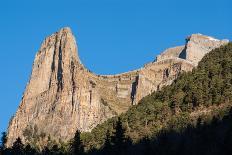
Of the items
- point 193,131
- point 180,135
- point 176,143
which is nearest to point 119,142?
point 176,143

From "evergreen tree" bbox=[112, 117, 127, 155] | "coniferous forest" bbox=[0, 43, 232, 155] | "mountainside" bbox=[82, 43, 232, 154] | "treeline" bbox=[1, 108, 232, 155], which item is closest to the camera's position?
"treeline" bbox=[1, 108, 232, 155]

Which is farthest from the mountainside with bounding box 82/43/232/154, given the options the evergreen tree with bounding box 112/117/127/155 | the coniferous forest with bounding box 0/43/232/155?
the evergreen tree with bounding box 112/117/127/155

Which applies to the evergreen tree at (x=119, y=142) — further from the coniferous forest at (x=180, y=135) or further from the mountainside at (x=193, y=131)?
the mountainside at (x=193, y=131)

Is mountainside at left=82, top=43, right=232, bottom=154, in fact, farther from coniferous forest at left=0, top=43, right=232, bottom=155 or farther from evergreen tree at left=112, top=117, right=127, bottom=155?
evergreen tree at left=112, top=117, right=127, bottom=155

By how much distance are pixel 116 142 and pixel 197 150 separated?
41.7 ft

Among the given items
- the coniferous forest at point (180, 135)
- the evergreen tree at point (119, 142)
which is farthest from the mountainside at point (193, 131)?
the evergreen tree at point (119, 142)

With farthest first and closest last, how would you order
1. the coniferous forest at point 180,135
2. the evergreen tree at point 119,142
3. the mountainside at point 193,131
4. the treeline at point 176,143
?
the evergreen tree at point 119,142 < the coniferous forest at point 180,135 < the mountainside at point 193,131 < the treeline at point 176,143

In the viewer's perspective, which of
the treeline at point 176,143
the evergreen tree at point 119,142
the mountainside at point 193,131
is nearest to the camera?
the treeline at point 176,143

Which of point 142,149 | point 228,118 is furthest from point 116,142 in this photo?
point 228,118

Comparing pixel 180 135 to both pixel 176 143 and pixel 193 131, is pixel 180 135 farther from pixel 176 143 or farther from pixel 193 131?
pixel 176 143

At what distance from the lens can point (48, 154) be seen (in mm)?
183125

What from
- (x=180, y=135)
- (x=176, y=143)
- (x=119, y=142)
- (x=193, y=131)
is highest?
(x=193, y=131)

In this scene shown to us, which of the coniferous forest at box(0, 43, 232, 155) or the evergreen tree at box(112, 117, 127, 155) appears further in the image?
the evergreen tree at box(112, 117, 127, 155)

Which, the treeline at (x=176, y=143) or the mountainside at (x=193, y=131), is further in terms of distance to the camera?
the mountainside at (x=193, y=131)
